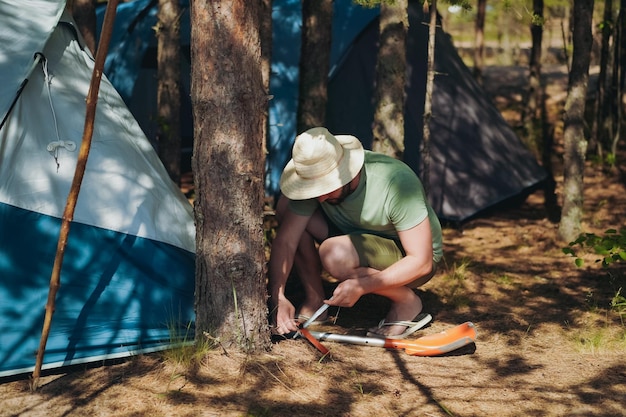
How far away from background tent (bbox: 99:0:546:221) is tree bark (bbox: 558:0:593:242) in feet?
3.19

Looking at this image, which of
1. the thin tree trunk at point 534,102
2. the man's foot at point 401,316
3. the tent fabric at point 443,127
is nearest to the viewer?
the man's foot at point 401,316

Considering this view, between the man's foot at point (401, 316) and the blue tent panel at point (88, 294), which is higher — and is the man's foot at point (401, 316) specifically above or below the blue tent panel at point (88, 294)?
below

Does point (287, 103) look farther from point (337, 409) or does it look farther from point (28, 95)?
point (337, 409)

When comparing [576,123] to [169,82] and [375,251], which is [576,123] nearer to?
[375,251]

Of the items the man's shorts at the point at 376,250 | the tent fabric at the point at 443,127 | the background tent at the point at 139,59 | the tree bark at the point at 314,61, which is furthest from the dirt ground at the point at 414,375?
the background tent at the point at 139,59

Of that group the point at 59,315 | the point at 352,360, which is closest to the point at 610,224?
the point at 352,360

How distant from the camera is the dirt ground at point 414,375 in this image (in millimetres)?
3525

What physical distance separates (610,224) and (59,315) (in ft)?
16.1

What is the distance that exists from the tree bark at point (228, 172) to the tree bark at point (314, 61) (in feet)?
7.99

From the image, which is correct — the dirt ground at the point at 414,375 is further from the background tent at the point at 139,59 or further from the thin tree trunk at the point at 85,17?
the background tent at the point at 139,59

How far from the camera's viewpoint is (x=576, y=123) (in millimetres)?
6602

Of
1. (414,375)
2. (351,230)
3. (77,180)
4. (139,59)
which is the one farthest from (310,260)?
(139,59)

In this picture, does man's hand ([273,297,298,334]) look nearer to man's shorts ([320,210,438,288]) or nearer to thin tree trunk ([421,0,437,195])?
man's shorts ([320,210,438,288])

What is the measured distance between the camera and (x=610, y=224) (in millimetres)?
7160
